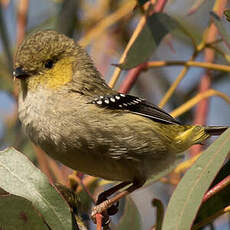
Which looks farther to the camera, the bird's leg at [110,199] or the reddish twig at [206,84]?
the reddish twig at [206,84]

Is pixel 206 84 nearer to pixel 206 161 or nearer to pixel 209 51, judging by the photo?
pixel 209 51

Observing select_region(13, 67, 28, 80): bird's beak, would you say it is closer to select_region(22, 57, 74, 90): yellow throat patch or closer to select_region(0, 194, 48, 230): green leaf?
select_region(22, 57, 74, 90): yellow throat patch

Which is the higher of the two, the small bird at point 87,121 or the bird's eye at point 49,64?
the bird's eye at point 49,64

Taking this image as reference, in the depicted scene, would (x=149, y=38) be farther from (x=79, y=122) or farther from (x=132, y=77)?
(x=79, y=122)

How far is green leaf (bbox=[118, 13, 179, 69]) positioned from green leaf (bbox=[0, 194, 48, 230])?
0.90m

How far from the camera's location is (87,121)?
9.19 ft

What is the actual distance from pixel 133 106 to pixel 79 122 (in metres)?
0.44

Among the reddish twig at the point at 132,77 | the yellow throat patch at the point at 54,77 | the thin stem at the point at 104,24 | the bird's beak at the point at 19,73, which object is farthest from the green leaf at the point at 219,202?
the thin stem at the point at 104,24

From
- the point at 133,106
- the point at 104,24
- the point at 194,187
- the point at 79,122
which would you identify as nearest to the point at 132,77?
the point at 133,106

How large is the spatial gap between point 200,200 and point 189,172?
0.48 ft

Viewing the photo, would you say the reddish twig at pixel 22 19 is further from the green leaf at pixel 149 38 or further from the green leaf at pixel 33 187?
the green leaf at pixel 33 187

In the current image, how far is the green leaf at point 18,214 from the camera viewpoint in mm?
2275

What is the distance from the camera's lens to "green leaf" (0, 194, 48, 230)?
7.47 feet

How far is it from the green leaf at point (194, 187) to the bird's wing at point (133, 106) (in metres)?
0.82
